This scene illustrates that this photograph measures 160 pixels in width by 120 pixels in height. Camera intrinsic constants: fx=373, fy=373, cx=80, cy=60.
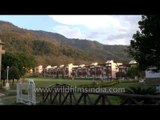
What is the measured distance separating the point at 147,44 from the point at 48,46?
5531 millimetres

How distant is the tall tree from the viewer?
1259cm

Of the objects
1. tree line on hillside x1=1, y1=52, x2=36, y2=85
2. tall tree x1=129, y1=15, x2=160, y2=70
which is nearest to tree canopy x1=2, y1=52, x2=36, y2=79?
tree line on hillside x1=1, y1=52, x2=36, y2=85

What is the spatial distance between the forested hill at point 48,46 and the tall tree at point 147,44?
0.97 metres

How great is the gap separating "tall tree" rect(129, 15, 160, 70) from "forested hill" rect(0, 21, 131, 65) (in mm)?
974

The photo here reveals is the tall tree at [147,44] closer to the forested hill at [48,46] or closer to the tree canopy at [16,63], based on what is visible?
the forested hill at [48,46]

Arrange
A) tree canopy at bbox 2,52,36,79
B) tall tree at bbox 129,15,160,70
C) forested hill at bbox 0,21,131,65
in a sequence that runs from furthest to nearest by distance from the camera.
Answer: tree canopy at bbox 2,52,36,79 < forested hill at bbox 0,21,131,65 < tall tree at bbox 129,15,160,70

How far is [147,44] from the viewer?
13.1m

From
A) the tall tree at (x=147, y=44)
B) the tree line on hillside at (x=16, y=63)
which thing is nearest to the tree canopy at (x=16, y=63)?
the tree line on hillside at (x=16, y=63)

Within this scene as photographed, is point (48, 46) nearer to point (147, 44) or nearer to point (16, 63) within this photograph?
point (16, 63)

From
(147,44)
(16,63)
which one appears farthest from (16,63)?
(147,44)

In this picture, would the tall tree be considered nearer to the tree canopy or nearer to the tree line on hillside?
the tree line on hillside

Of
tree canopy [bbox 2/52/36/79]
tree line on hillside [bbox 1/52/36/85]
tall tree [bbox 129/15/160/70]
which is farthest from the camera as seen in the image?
tree canopy [bbox 2/52/36/79]

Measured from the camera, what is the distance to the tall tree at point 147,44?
41.3ft
